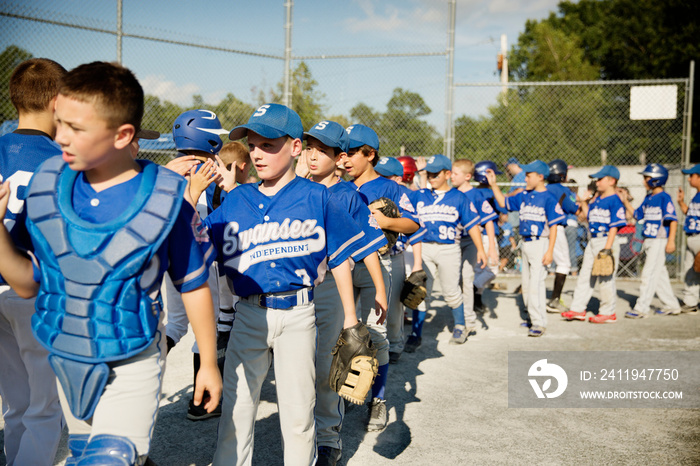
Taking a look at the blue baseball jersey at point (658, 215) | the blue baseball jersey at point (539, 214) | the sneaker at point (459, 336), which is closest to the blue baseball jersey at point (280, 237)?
the sneaker at point (459, 336)

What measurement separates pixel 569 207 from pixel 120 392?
927 centimetres

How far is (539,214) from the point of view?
768cm

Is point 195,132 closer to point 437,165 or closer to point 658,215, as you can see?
point 437,165

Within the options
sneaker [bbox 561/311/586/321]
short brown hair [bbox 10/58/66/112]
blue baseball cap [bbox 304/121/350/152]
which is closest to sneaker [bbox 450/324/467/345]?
sneaker [bbox 561/311/586/321]

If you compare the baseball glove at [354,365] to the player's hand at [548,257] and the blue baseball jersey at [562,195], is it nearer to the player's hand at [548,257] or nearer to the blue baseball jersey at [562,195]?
the player's hand at [548,257]

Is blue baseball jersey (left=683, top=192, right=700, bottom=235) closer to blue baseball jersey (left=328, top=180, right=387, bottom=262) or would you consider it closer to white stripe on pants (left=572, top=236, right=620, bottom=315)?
white stripe on pants (left=572, top=236, right=620, bottom=315)

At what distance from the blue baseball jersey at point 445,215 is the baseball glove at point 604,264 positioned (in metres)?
2.36

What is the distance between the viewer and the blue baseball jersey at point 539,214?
25.1ft

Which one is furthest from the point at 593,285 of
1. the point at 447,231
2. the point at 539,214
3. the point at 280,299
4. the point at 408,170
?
the point at 280,299

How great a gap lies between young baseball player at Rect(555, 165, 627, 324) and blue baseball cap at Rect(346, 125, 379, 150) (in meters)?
5.12

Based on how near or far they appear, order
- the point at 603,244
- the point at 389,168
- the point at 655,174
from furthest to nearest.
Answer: the point at 655,174 < the point at 603,244 < the point at 389,168

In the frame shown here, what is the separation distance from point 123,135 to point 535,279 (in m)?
6.46

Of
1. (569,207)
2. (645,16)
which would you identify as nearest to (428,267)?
(569,207)

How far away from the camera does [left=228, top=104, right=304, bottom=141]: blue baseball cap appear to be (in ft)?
9.53
